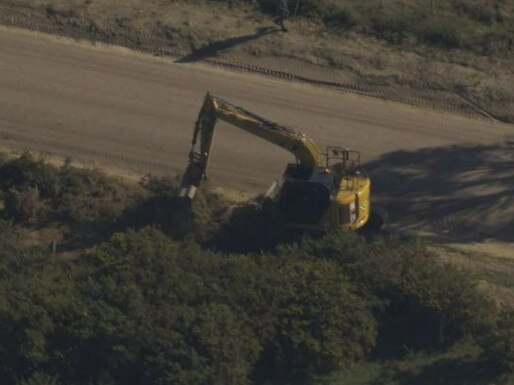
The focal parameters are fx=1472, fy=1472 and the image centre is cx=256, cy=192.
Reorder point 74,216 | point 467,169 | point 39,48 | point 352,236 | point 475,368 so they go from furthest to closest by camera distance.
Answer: point 39,48
point 467,169
point 74,216
point 352,236
point 475,368

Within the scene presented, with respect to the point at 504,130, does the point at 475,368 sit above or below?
below

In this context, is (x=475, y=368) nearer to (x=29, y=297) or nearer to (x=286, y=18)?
(x=29, y=297)

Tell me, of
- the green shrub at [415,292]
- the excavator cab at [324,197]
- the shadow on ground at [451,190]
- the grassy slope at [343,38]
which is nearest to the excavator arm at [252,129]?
the excavator cab at [324,197]

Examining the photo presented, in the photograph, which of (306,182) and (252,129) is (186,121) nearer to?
(252,129)

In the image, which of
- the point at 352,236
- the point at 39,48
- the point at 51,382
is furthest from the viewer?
the point at 39,48

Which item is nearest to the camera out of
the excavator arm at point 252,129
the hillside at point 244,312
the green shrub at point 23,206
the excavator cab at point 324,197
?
the hillside at point 244,312

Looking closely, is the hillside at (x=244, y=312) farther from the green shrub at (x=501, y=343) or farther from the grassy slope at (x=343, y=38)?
the grassy slope at (x=343, y=38)

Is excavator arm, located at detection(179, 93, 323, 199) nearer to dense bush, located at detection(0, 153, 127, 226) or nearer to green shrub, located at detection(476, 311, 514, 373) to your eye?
dense bush, located at detection(0, 153, 127, 226)

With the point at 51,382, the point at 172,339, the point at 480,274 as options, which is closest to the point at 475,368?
the point at 480,274
